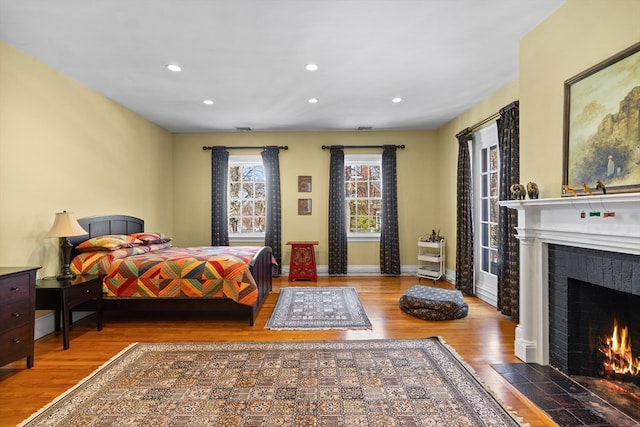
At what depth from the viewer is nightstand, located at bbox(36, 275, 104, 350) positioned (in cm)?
279

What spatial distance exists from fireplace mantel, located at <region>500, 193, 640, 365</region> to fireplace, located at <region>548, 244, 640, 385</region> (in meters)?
0.09

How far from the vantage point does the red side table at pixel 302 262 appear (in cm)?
559

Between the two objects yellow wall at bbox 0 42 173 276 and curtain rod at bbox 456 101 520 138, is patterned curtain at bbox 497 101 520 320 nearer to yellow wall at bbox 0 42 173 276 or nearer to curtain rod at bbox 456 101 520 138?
curtain rod at bbox 456 101 520 138

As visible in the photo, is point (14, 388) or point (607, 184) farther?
point (14, 388)

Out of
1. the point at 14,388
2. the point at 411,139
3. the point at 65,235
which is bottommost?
the point at 14,388

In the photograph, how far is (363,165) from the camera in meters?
6.19

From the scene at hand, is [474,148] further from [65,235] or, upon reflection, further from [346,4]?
[65,235]

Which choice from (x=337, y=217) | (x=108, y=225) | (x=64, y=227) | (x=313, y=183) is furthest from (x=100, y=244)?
(x=337, y=217)

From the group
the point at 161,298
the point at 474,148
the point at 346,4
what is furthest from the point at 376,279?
the point at 346,4

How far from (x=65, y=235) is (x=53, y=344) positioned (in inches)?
38.9

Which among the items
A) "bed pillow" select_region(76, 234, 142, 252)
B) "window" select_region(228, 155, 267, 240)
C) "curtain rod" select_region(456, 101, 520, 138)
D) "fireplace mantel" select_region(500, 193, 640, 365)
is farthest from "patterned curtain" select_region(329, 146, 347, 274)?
"fireplace mantel" select_region(500, 193, 640, 365)

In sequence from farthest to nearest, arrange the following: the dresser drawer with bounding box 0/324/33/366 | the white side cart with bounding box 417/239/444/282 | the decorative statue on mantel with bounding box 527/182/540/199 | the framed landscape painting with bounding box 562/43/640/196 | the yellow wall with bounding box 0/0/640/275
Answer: the white side cart with bounding box 417/239/444/282 → the decorative statue on mantel with bounding box 527/182/540/199 → the yellow wall with bounding box 0/0/640/275 → the dresser drawer with bounding box 0/324/33/366 → the framed landscape painting with bounding box 562/43/640/196

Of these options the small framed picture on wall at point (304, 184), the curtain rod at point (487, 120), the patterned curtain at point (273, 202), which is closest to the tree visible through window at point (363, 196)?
the small framed picture on wall at point (304, 184)

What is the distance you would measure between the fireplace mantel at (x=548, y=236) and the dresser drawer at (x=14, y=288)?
379cm
